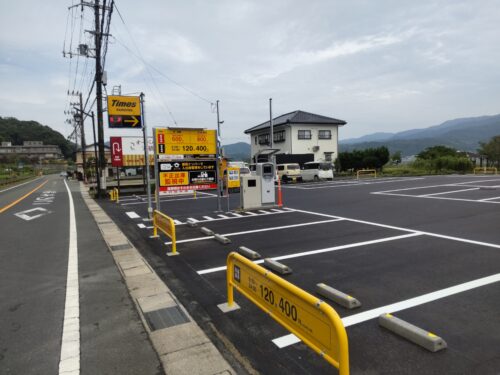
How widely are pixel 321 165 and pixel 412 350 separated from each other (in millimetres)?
26599

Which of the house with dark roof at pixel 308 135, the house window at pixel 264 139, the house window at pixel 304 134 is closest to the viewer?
the house with dark roof at pixel 308 135

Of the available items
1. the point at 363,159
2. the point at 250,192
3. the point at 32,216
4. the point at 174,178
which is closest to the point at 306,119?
the point at 363,159

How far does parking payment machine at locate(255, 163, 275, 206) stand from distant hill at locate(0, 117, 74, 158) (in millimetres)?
113099

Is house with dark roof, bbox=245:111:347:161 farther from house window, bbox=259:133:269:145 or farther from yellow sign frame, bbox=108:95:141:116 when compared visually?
yellow sign frame, bbox=108:95:141:116

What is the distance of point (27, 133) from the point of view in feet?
351

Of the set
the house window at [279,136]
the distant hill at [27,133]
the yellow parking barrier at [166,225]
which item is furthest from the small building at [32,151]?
the yellow parking barrier at [166,225]

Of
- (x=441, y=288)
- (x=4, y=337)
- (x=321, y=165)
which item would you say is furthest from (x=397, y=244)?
(x=321, y=165)

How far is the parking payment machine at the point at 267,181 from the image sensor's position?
12812 millimetres

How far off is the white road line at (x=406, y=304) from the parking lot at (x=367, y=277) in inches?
0.5

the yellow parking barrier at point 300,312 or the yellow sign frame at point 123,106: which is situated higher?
the yellow sign frame at point 123,106

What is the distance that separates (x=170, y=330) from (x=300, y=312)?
1.74 meters

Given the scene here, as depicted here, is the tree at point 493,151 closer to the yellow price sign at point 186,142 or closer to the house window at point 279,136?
the house window at point 279,136

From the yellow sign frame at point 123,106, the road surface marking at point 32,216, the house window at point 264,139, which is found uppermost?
the house window at point 264,139

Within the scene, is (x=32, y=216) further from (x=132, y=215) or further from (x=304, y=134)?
(x=304, y=134)
